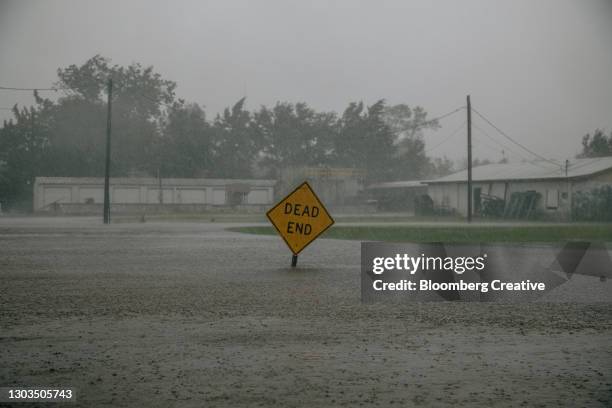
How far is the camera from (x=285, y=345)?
26.1 ft

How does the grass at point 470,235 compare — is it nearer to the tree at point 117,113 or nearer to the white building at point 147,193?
the white building at point 147,193

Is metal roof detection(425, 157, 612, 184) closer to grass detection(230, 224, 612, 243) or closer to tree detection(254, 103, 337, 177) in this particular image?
grass detection(230, 224, 612, 243)

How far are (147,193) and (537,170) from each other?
132 ft

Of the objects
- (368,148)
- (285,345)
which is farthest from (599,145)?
(285,345)

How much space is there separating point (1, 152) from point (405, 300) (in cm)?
8136

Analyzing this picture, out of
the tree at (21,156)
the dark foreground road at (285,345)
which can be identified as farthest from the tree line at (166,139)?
the dark foreground road at (285,345)

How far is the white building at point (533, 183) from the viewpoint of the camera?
51781 millimetres

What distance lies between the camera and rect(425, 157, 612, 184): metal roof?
53.0 metres

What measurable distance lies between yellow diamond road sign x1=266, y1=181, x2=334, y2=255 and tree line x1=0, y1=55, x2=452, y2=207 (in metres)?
71.0

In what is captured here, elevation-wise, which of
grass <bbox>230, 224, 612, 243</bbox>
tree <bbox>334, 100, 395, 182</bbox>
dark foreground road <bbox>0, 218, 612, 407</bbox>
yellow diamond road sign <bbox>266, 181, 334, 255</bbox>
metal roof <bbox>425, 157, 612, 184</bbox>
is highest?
tree <bbox>334, 100, 395, 182</bbox>

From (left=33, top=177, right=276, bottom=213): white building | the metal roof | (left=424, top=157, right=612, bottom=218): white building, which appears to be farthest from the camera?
(left=33, top=177, right=276, bottom=213): white building

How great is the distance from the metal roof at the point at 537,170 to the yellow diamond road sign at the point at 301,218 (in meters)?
38.9

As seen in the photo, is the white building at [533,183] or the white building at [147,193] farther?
the white building at [147,193]

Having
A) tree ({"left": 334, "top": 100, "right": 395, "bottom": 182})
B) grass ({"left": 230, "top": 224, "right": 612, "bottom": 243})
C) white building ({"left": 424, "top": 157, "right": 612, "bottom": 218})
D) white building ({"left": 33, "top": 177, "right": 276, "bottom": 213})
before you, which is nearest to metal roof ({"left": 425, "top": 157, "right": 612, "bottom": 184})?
white building ({"left": 424, "top": 157, "right": 612, "bottom": 218})
